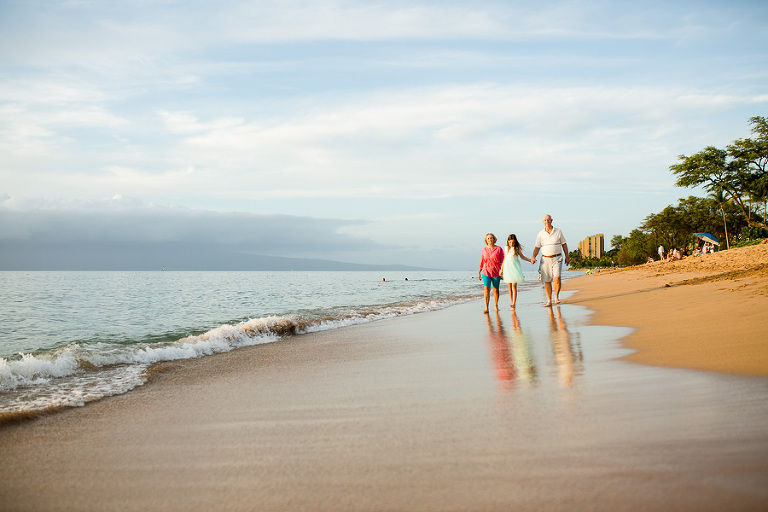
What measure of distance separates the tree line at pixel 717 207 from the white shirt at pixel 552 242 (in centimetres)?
2903

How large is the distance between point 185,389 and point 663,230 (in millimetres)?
71920

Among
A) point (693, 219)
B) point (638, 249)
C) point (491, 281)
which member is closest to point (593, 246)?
point (638, 249)

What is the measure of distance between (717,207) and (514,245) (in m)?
58.7

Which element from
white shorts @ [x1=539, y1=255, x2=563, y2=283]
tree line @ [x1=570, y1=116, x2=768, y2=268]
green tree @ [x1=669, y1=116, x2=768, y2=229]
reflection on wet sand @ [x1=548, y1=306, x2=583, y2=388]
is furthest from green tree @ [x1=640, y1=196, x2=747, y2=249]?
reflection on wet sand @ [x1=548, y1=306, x2=583, y2=388]

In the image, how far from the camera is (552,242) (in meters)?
12.5

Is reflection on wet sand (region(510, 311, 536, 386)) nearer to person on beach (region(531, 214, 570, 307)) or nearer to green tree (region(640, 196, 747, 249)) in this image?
person on beach (region(531, 214, 570, 307))

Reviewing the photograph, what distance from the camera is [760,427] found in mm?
2832

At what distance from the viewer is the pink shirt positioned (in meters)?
13.2

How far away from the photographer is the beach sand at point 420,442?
7.51ft

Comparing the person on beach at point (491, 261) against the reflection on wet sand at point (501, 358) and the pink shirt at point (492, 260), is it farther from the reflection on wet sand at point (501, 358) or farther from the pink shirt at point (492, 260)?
the reflection on wet sand at point (501, 358)

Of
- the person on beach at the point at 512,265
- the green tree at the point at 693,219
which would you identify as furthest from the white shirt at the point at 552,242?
the green tree at the point at 693,219

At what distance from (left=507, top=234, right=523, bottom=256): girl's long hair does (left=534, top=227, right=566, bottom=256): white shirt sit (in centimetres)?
70

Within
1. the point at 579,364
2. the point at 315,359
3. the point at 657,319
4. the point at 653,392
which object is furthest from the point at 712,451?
the point at 657,319

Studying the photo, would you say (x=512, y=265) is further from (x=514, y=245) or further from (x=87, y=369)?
(x=87, y=369)
